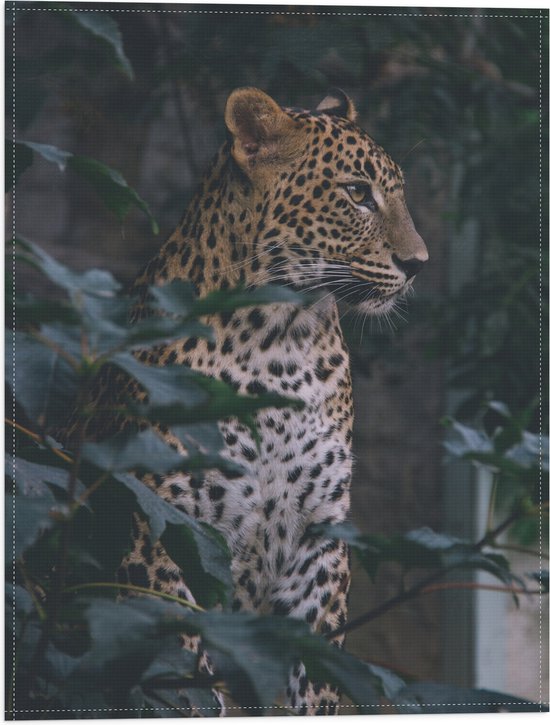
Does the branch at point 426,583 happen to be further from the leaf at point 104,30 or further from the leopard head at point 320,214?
the leopard head at point 320,214

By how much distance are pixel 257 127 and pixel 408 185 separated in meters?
0.79

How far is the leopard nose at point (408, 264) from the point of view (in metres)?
1.76

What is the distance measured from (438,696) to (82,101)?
1438 millimetres

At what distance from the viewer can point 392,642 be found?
2.81 meters

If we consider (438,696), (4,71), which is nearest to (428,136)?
(4,71)

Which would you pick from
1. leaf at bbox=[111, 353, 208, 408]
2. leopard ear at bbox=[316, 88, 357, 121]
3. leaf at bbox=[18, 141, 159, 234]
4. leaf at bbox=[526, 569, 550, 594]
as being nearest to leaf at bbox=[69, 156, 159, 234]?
leaf at bbox=[18, 141, 159, 234]

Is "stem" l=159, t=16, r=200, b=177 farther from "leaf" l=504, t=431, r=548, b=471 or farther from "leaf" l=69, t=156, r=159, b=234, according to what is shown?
"leaf" l=504, t=431, r=548, b=471

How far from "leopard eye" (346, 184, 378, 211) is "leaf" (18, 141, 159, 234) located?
651 millimetres

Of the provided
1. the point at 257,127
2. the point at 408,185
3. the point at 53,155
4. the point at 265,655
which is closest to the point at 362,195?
the point at 257,127

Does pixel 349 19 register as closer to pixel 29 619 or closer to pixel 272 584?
pixel 272 584

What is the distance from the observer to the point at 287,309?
1.80 meters

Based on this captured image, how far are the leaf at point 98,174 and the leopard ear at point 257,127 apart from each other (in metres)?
0.52

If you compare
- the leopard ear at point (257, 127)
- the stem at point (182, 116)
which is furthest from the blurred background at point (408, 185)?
the leopard ear at point (257, 127)

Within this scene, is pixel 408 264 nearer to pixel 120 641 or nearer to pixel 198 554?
pixel 198 554
